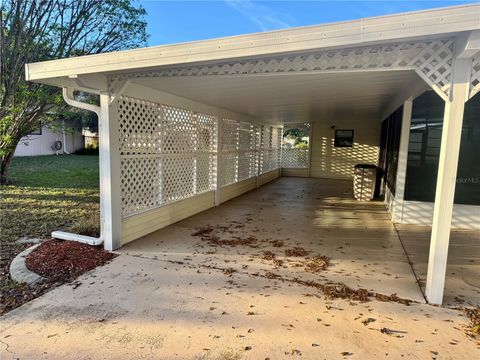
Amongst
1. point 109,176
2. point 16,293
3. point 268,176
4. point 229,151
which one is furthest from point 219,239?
point 268,176

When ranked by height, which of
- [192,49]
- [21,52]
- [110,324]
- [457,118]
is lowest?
[110,324]

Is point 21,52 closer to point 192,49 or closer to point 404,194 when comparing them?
point 192,49

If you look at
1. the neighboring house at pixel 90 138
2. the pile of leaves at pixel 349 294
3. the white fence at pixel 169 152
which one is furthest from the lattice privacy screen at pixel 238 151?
the neighboring house at pixel 90 138

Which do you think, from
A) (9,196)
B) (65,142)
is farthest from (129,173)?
(65,142)

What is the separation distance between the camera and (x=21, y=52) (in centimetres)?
624

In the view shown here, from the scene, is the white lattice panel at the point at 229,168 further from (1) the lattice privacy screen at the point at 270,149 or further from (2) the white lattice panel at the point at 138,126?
(2) the white lattice panel at the point at 138,126

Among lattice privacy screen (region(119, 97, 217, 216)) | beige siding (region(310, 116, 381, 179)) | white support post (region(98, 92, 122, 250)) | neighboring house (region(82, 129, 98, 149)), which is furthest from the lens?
neighboring house (region(82, 129, 98, 149))

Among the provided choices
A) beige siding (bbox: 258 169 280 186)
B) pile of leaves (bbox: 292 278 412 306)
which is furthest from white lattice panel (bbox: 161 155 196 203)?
beige siding (bbox: 258 169 280 186)

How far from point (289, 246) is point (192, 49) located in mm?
3008

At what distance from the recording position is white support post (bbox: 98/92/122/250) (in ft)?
13.1

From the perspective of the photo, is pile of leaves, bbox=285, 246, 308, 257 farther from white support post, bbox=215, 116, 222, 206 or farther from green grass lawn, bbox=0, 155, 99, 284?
white support post, bbox=215, 116, 222, 206

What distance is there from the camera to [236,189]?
8.69m

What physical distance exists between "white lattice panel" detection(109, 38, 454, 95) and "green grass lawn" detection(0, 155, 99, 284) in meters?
3.53

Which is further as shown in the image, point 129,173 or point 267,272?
point 129,173
